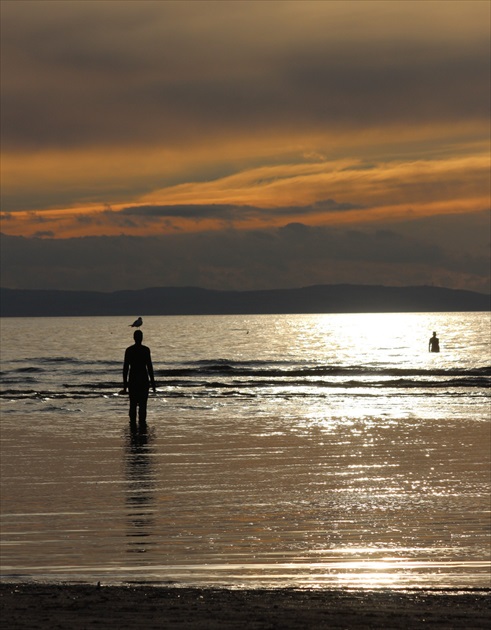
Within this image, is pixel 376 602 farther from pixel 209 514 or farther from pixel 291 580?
pixel 209 514

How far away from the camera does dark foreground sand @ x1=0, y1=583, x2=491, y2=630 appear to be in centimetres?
590

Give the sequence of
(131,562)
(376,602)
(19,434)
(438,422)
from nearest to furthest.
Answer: (376,602), (131,562), (19,434), (438,422)

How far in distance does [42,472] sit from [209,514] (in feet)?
13.8

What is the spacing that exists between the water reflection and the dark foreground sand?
Answer: 6.50 ft

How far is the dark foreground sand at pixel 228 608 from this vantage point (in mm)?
5902

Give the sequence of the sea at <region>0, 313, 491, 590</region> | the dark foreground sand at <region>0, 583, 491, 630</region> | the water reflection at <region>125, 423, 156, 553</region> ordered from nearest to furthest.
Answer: the dark foreground sand at <region>0, 583, 491, 630</region> < the sea at <region>0, 313, 491, 590</region> < the water reflection at <region>125, 423, 156, 553</region>

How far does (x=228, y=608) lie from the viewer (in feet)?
20.7

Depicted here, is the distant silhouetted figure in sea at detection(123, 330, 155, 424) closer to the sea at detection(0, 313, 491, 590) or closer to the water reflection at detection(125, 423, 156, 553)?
the sea at detection(0, 313, 491, 590)

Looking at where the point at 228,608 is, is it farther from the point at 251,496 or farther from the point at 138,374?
the point at 138,374

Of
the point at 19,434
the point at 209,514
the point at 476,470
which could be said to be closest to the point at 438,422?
Answer: the point at 476,470

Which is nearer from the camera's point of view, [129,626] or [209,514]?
[129,626]

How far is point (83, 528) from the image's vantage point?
31.7ft

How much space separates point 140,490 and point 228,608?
5676 mm

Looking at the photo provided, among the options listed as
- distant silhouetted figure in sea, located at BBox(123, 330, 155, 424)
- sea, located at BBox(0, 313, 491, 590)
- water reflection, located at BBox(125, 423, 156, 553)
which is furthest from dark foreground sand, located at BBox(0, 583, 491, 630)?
distant silhouetted figure in sea, located at BBox(123, 330, 155, 424)
